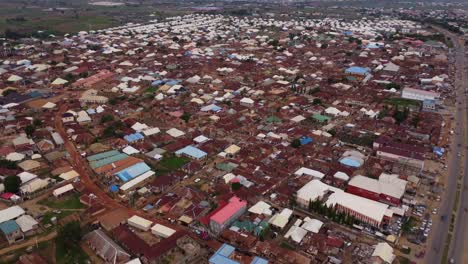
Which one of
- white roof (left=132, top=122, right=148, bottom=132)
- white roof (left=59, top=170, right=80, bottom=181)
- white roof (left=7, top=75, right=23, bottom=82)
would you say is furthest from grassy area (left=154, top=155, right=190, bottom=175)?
white roof (left=7, top=75, right=23, bottom=82)

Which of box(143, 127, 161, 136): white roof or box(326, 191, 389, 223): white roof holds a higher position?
box(326, 191, 389, 223): white roof

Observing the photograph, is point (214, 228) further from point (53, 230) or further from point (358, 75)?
point (358, 75)

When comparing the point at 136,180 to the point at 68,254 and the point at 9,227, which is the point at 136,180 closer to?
the point at 68,254

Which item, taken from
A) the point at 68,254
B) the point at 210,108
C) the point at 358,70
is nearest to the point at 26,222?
the point at 68,254

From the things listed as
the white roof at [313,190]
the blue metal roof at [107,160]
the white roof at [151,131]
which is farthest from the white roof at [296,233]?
the white roof at [151,131]

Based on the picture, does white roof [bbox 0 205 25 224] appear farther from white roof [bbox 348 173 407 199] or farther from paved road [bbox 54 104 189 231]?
white roof [bbox 348 173 407 199]

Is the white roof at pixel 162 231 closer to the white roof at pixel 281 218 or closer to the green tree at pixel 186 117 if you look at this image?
the white roof at pixel 281 218

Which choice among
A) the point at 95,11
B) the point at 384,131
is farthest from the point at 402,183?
the point at 95,11
